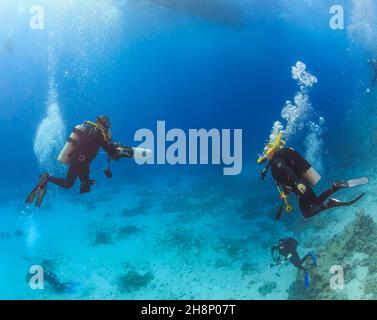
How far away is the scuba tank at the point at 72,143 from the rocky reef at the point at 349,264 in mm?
7592

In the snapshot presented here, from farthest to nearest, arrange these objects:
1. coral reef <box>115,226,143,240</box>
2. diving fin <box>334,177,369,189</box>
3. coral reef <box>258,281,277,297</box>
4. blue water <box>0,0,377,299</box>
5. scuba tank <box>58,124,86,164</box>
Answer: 1. coral reef <box>115,226,143,240</box>
2. blue water <box>0,0,377,299</box>
3. coral reef <box>258,281,277,297</box>
4. scuba tank <box>58,124,86,164</box>
5. diving fin <box>334,177,369,189</box>

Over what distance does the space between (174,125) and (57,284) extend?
225 ft

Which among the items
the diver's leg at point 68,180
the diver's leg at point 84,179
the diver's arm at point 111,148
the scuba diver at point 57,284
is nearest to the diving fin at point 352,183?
the diver's arm at point 111,148

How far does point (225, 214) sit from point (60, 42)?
38.4 metres

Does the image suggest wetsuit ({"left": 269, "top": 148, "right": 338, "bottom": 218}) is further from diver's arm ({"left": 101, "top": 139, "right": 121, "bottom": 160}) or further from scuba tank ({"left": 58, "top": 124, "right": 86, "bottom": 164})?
scuba tank ({"left": 58, "top": 124, "right": 86, "bottom": 164})

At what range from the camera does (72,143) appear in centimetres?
702

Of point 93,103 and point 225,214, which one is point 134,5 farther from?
point 93,103

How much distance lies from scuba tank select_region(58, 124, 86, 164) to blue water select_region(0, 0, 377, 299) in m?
6.73

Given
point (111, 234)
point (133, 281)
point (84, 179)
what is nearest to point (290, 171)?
point (84, 179)

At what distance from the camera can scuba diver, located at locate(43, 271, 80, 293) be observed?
12.5 meters

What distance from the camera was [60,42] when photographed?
4581cm

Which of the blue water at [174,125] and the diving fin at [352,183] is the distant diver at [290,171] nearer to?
the diving fin at [352,183]

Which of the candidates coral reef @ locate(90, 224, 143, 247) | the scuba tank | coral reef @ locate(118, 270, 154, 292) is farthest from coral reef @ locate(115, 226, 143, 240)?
the scuba tank
